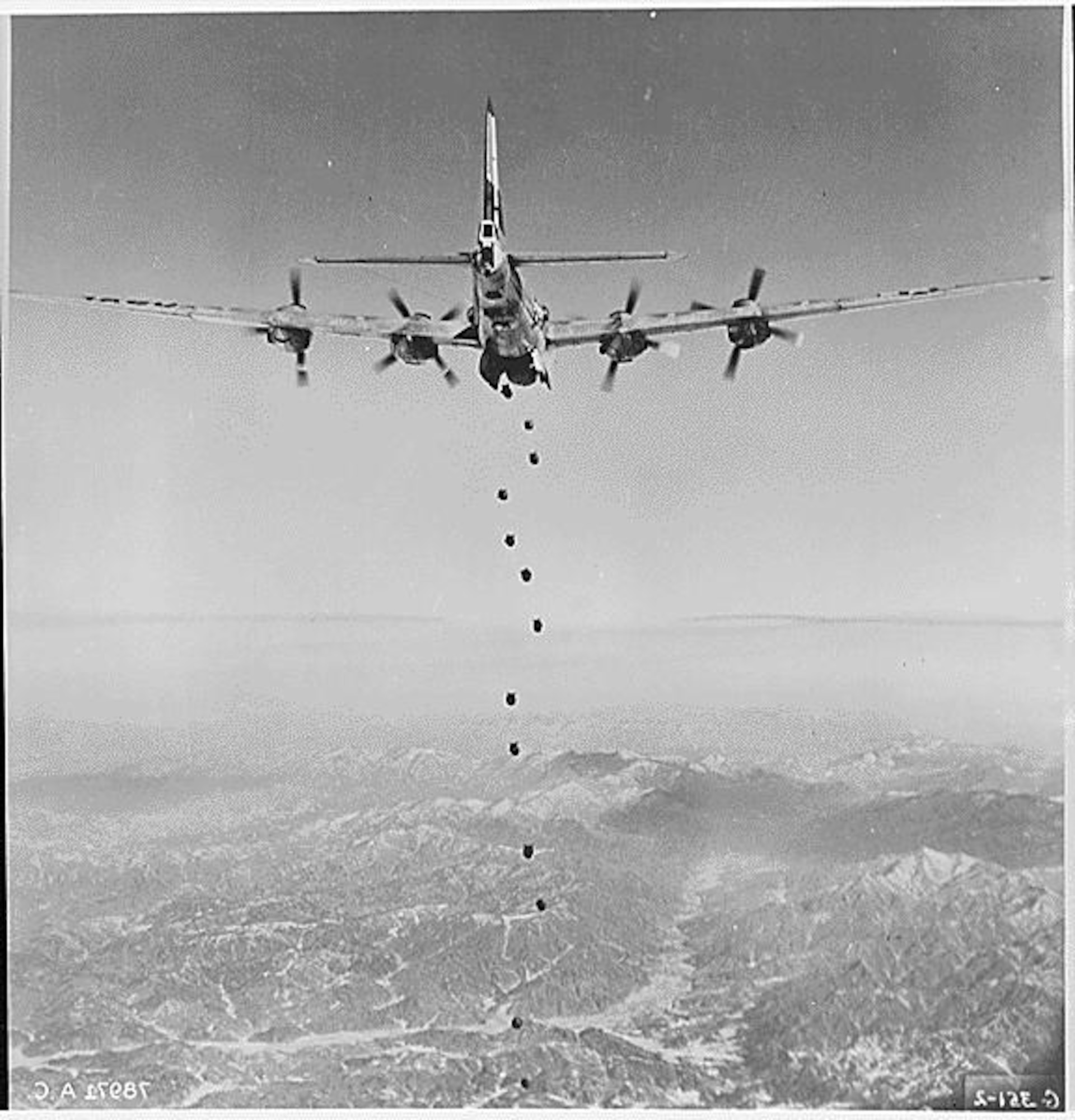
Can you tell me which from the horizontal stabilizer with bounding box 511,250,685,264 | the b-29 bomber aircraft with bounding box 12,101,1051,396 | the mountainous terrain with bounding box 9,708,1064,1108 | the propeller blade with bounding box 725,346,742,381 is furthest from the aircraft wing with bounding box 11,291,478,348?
the mountainous terrain with bounding box 9,708,1064,1108

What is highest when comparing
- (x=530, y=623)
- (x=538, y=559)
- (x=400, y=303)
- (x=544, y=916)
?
(x=400, y=303)

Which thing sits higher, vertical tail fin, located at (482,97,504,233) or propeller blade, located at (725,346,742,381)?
vertical tail fin, located at (482,97,504,233)

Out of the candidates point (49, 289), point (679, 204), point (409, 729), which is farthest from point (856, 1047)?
point (49, 289)

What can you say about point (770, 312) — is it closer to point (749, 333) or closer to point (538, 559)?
point (749, 333)

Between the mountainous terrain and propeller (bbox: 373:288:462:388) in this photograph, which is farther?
propeller (bbox: 373:288:462:388)

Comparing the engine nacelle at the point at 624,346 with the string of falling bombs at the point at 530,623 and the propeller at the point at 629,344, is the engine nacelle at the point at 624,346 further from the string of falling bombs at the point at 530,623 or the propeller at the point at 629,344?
the string of falling bombs at the point at 530,623

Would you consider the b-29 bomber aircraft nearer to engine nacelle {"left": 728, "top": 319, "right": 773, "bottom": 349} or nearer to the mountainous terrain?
engine nacelle {"left": 728, "top": 319, "right": 773, "bottom": 349}

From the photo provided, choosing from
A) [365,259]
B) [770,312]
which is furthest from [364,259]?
[770,312]
